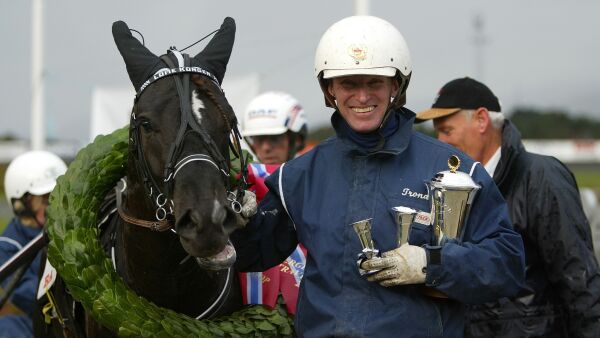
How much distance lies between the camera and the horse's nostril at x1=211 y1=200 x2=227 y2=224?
329 centimetres

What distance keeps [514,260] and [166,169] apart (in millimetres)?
1514

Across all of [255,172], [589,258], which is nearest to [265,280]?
[255,172]

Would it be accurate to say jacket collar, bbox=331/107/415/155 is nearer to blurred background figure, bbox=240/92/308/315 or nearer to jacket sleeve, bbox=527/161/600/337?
jacket sleeve, bbox=527/161/600/337

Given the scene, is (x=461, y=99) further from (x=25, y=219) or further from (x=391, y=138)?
(x=25, y=219)

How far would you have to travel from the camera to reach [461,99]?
5.72 meters

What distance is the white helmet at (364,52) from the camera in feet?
12.9

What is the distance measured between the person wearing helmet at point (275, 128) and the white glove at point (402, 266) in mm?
4257

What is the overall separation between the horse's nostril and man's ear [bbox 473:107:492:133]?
2771mm

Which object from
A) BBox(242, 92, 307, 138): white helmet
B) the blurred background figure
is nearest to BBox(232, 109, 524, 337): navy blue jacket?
the blurred background figure

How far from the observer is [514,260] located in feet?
12.2

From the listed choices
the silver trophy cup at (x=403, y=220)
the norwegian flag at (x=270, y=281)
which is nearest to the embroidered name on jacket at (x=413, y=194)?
the silver trophy cup at (x=403, y=220)

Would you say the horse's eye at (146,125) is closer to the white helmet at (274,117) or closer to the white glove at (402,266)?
the white glove at (402,266)

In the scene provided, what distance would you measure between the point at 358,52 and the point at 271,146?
164 inches

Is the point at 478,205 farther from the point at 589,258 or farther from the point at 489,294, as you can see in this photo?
the point at 589,258
